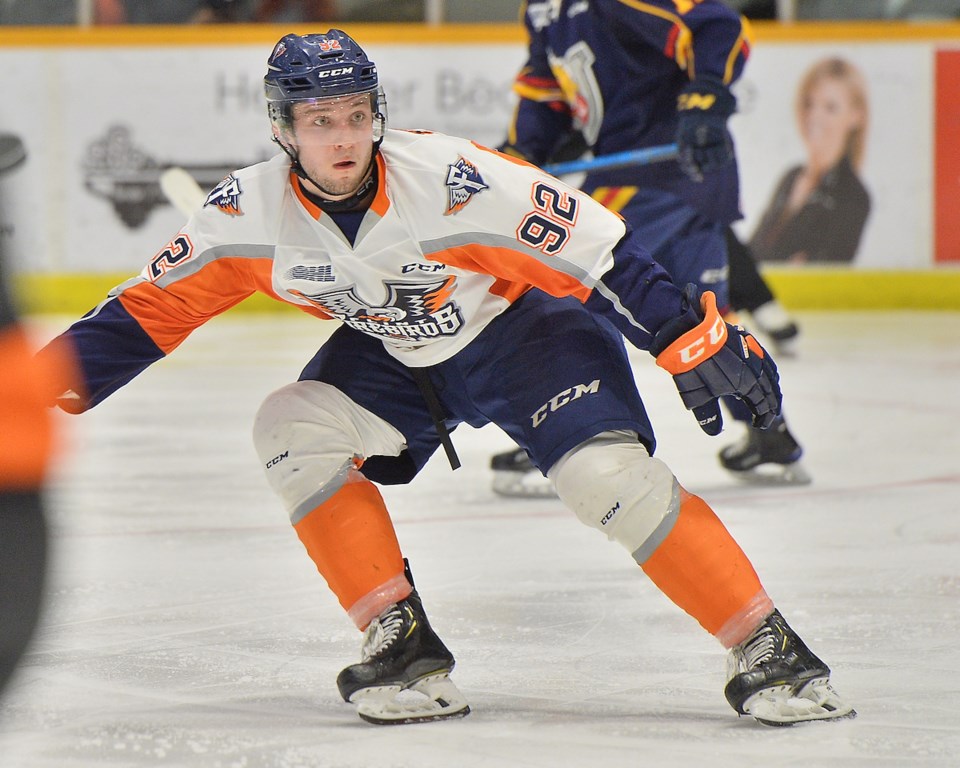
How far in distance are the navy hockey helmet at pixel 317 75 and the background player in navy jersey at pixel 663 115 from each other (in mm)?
1522

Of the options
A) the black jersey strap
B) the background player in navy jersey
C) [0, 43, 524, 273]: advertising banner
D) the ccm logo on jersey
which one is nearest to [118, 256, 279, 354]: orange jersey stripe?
the black jersey strap

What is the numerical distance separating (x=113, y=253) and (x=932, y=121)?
3.63 meters

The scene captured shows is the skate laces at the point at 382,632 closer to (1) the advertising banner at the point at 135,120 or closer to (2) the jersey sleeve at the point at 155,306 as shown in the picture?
(2) the jersey sleeve at the point at 155,306

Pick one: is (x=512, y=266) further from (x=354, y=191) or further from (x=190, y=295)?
(x=190, y=295)

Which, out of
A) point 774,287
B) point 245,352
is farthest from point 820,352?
point 245,352

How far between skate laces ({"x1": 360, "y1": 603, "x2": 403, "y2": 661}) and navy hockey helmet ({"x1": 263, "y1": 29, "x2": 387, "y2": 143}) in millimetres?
593

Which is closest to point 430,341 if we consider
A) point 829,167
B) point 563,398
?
point 563,398

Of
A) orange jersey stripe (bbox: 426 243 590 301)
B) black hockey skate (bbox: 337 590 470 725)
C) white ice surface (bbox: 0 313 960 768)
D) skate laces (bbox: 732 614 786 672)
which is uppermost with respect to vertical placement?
orange jersey stripe (bbox: 426 243 590 301)

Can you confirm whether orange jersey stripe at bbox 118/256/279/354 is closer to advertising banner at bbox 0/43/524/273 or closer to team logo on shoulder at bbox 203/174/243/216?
team logo on shoulder at bbox 203/174/243/216

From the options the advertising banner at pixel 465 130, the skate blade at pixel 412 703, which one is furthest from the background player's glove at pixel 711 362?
the advertising banner at pixel 465 130

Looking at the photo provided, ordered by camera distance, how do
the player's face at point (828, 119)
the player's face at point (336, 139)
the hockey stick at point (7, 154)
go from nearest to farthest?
the hockey stick at point (7, 154) < the player's face at point (336, 139) < the player's face at point (828, 119)

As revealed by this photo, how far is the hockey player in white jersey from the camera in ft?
6.17

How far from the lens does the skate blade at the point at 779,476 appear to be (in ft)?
11.5

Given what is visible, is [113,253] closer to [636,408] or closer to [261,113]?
[261,113]
